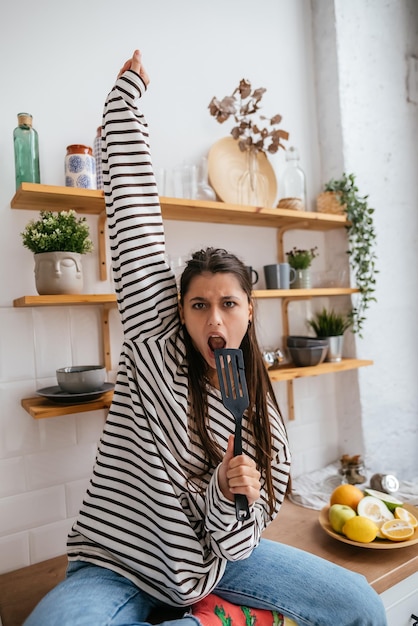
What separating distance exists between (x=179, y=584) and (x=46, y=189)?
92 centimetres

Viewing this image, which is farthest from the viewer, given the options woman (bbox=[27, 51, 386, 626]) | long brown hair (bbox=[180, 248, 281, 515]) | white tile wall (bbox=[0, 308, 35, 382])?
white tile wall (bbox=[0, 308, 35, 382])

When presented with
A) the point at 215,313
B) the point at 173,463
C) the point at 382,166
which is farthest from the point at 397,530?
the point at 382,166

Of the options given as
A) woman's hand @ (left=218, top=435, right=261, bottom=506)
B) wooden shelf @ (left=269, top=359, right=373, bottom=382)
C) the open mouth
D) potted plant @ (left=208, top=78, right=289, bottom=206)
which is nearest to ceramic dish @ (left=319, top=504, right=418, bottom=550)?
wooden shelf @ (left=269, top=359, right=373, bottom=382)

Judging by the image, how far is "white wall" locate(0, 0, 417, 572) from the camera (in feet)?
4.20

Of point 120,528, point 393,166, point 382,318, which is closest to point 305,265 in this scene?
point 382,318

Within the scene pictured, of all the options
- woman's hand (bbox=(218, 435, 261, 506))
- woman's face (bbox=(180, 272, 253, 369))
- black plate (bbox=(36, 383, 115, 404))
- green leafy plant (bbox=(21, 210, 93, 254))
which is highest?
green leafy plant (bbox=(21, 210, 93, 254))

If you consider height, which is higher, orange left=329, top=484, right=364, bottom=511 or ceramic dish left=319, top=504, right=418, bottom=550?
orange left=329, top=484, right=364, bottom=511

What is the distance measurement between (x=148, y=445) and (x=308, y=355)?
0.78 m

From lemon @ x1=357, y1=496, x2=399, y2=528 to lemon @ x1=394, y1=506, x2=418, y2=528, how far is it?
0.7 inches

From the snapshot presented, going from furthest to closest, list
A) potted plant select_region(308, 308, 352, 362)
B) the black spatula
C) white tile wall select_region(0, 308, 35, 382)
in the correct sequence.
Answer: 1. potted plant select_region(308, 308, 352, 362)
2. white tile wall select_region(0, 308, 35, 382)
3. the black spatula

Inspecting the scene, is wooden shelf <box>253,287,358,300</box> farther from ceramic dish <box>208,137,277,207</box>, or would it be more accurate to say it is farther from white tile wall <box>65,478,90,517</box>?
white tile wall <box>65,478,90,517</box>

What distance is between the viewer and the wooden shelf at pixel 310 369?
153cm

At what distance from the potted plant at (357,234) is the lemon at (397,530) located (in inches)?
27.5

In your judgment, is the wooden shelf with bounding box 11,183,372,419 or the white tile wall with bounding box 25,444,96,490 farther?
the white tile wall with bounding box 25,444,96,490
